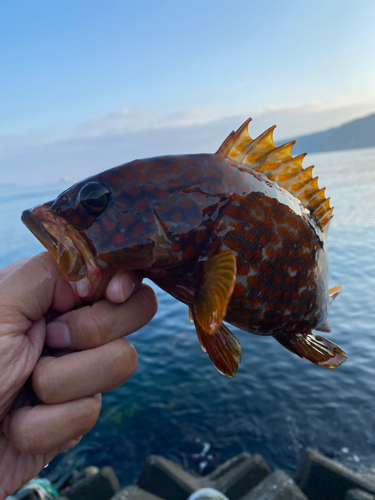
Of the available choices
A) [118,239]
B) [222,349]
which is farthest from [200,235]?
[222,349]

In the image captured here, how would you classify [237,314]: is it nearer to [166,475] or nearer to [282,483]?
[282,483]

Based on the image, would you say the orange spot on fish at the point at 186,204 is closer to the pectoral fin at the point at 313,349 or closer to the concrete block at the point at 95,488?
the pectoral fin at the point at 313,349

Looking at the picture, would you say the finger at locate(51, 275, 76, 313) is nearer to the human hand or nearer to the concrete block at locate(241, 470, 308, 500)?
the human hand

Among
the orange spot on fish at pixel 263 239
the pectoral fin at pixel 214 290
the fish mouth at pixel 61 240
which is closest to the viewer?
the pectoral fin at pixel 214 290

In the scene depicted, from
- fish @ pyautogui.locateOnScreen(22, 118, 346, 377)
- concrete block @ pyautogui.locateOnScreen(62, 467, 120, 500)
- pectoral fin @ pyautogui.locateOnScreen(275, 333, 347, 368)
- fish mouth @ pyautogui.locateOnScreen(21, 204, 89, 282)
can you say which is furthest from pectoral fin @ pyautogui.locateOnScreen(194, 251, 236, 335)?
concrete block @ pyautogui.locateOnScreen(62, 467, 120, 500)

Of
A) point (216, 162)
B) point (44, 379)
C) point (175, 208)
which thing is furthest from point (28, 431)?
point (216, 162)

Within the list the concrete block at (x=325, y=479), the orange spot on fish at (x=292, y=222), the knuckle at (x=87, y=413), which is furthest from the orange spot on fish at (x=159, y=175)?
the concrete block at (x=325, y=479)
